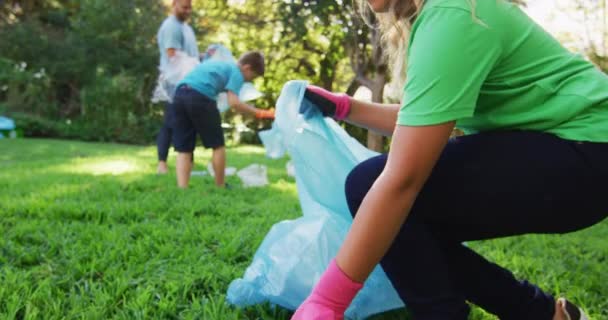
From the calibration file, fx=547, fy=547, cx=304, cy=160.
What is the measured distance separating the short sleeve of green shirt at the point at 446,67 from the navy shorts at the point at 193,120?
2703 millimetres

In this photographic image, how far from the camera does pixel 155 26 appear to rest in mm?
11852

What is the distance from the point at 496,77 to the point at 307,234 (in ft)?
2.01

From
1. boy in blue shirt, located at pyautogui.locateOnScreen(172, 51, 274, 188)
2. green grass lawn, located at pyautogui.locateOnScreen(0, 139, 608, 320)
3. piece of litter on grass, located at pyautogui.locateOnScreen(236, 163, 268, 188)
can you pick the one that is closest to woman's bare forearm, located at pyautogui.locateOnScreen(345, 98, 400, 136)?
green grass lawn, located at pyautogui.locateOnScreen(0, 139, 608, 320)

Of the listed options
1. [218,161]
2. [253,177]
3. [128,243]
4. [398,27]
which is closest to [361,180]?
[398,27]

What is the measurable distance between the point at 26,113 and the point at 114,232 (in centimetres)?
1015

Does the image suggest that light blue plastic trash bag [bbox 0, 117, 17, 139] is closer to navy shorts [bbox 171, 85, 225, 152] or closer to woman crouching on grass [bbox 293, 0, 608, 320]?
navy shorts [bbox 171, 85, 225, 152]

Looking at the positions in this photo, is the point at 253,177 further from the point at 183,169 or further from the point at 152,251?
the point at 152,251

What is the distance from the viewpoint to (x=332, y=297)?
40.6 inches

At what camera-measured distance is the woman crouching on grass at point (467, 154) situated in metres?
0.92

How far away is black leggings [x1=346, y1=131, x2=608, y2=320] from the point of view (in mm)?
1031

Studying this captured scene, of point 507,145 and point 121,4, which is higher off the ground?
point 507,145

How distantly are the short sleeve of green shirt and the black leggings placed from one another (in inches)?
7.4

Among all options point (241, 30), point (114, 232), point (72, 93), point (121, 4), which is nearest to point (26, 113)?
point (72, 93)

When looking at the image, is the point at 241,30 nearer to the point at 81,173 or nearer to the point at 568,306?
the point at 81,173
